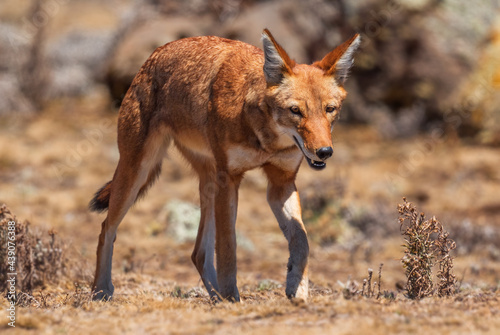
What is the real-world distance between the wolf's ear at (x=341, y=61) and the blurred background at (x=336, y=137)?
3.76 metres

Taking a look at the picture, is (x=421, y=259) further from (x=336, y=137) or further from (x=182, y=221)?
(x=336, y=137)

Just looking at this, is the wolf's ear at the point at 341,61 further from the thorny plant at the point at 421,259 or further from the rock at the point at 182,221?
the rock at the point at 182,221

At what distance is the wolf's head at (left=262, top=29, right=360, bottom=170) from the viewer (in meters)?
5.26

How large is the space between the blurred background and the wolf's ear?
3.76 m

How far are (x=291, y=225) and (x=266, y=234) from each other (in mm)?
5358

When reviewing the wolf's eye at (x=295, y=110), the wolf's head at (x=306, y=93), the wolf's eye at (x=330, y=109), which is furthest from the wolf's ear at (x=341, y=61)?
the wolf's eye at (x=295, y=110)

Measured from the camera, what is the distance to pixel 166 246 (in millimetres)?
10227

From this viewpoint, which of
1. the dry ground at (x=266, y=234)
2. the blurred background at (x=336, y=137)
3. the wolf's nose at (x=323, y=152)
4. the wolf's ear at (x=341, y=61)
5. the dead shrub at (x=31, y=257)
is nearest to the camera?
the dry ground at (x=266, y=234)

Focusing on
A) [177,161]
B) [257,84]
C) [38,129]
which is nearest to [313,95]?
[257,84]

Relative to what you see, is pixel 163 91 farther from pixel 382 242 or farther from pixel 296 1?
pixel 296 1

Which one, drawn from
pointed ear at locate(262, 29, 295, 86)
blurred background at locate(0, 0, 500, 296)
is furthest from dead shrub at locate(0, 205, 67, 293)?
pointed ear at locate(262, 29, 295, 86)

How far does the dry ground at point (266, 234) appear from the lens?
183 inches

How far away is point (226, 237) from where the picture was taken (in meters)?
5.78

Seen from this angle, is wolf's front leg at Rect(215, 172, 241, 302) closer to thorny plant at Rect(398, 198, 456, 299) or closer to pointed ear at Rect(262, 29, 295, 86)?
pointed ear at Rect(262, 29, 295, 86)
